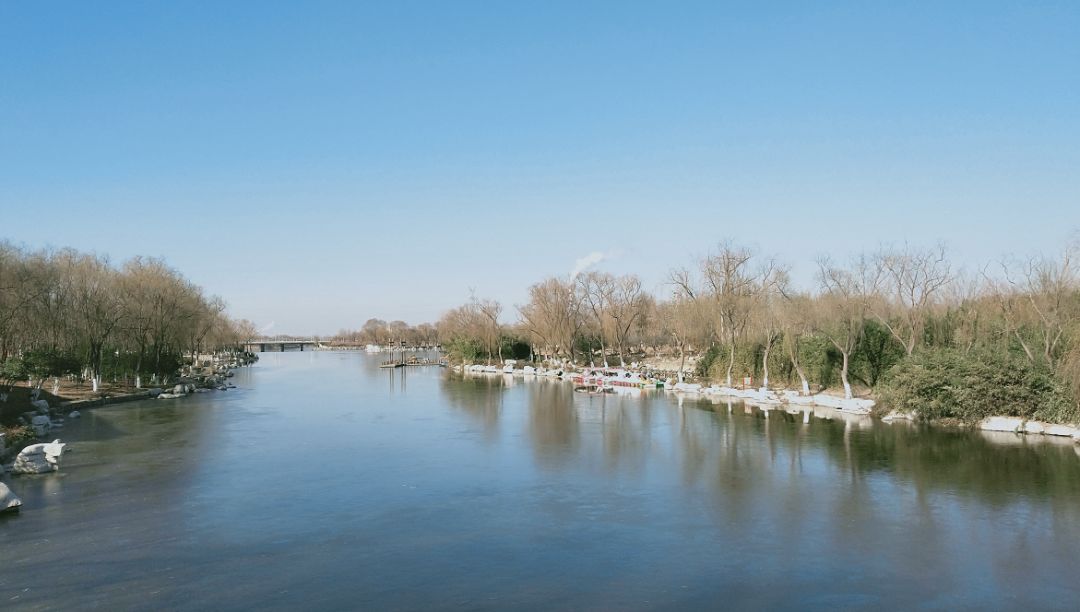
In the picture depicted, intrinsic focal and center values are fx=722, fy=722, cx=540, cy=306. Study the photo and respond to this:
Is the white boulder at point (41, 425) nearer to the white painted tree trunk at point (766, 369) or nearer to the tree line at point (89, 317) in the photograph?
the tree line at point (89, 317)

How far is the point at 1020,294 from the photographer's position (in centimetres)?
3170

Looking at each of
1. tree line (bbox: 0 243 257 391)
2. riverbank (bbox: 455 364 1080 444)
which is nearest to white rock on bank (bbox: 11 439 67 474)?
tree line (bbox: 0 243 257 391)

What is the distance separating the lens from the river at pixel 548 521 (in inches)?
419

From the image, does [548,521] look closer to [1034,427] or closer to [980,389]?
[980,389]

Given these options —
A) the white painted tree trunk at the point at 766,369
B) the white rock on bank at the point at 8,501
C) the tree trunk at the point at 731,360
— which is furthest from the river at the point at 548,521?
the tree trunk at the point at 731,360

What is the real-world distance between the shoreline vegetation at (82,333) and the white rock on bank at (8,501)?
23.0 feet

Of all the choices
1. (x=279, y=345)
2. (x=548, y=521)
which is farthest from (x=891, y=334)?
(x=279, y=345)

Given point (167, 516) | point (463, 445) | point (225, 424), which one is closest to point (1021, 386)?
point (463, 445)

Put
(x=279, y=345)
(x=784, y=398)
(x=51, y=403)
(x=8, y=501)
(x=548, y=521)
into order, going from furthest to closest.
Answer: (x=279, y=345), (x=784, y=398), (x=51, y=403), (x=8, y=501), (x=548, y=521)

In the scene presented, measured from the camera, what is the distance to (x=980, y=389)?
85.1 ft

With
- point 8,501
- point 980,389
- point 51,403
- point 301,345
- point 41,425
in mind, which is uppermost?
point 301,345

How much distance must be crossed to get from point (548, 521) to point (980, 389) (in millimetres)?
19406

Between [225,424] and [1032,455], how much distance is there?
28.8m

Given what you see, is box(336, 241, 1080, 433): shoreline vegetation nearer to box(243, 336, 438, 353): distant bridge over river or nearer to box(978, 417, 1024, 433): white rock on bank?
box(978, 417, 1024, 433): white rock on bank
